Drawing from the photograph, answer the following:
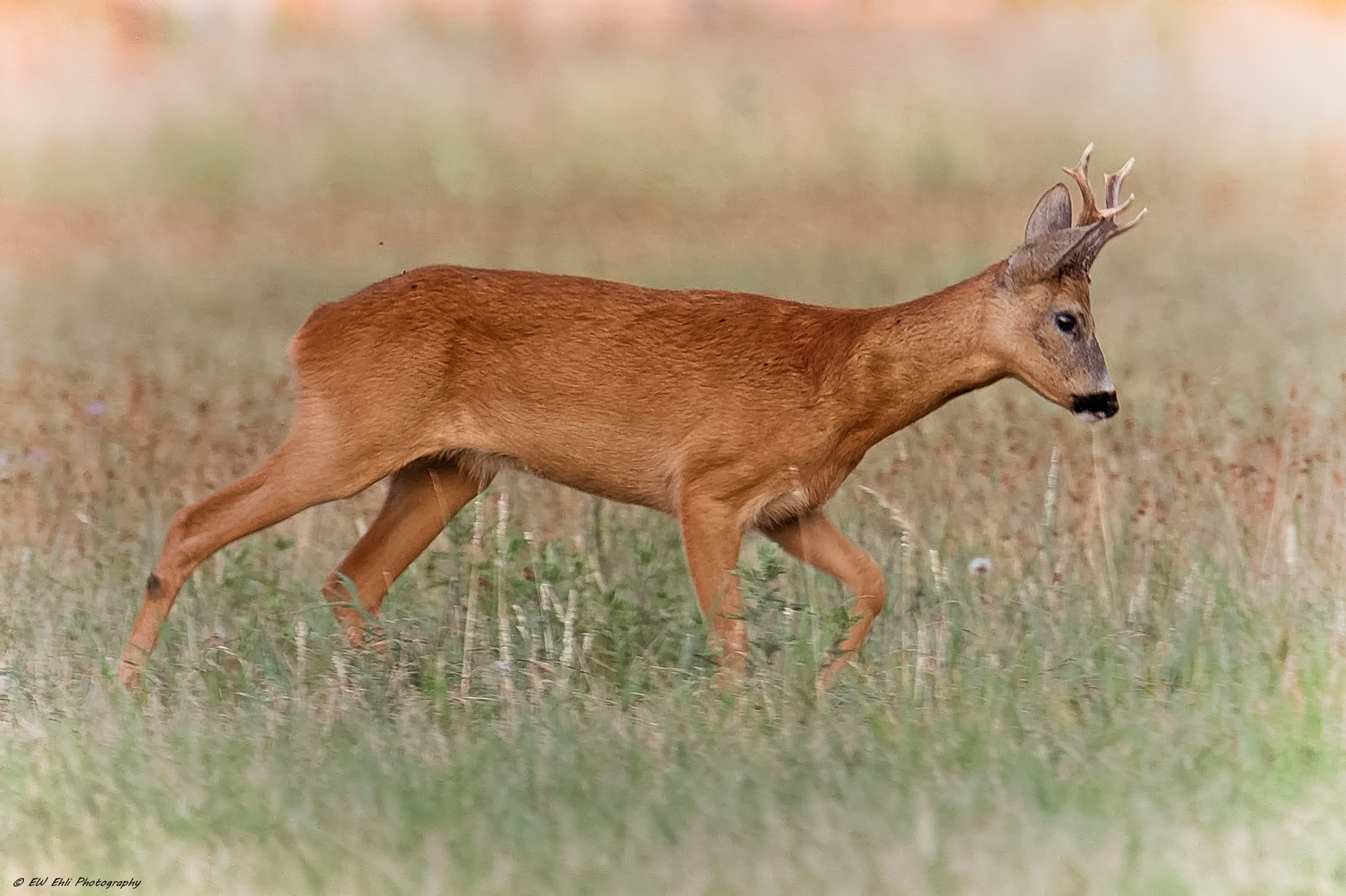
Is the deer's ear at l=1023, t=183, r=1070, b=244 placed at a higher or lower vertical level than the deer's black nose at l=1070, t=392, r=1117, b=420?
higher

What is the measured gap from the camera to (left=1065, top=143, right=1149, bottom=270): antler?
6926 millimetres

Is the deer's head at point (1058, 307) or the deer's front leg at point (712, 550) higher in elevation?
the deer's head at point (1058, 307)

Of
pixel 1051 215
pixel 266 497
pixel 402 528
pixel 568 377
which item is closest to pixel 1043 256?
pixel 1051 215

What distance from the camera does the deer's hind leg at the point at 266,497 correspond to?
7082 mm

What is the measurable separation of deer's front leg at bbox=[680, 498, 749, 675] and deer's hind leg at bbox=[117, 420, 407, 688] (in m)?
1.04

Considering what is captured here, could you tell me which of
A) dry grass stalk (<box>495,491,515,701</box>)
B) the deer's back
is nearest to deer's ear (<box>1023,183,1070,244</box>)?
the deer's back

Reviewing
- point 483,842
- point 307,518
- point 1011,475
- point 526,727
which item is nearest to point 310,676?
point 526,727

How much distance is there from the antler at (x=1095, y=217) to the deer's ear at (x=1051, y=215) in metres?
0.06

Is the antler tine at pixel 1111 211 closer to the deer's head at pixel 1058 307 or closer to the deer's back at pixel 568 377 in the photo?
the deer's head at pixel 1058 307

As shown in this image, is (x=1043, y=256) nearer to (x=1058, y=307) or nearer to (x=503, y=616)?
(x=1058, y=307)

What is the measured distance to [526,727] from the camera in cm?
604

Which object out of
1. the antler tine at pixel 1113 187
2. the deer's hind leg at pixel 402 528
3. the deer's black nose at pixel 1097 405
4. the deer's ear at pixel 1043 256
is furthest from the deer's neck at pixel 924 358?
the deer's hind leg at pixel 402 528

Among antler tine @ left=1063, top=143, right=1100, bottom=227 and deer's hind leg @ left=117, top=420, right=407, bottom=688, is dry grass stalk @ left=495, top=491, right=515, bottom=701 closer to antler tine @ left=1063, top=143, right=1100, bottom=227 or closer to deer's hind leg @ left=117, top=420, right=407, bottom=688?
deer's hind leg @ left=117, top=420, right=407, bottom=688

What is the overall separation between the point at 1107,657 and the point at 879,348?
52.2 inches
